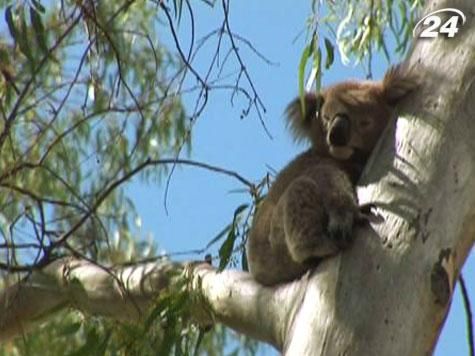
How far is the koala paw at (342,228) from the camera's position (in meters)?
2.35

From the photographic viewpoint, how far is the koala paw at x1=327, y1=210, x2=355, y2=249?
92.7 inches

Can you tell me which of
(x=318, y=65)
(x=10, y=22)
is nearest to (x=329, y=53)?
(x=318, y=65)

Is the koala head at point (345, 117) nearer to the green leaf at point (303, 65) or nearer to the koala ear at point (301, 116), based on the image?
the koala ear at point (301, 116)

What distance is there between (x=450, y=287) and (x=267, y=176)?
3.88ft

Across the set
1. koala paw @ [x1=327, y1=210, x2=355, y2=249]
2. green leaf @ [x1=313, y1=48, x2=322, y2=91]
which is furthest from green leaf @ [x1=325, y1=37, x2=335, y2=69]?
koala paw @ [x1=327, y1=210, x2=355, y2=249]

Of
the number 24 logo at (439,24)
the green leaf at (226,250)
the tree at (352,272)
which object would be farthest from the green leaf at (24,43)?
the number 24 logo at (439,24)

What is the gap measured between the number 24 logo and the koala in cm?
10

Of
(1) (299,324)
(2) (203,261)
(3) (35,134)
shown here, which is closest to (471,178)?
(1) (299,324)

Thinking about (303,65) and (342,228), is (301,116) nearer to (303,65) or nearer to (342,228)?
(303,65)

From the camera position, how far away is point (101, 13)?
352 centimetres

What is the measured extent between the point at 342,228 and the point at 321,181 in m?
0.50

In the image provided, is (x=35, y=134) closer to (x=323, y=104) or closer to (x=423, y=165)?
(x=323, y=104)

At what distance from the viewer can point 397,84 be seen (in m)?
2.67

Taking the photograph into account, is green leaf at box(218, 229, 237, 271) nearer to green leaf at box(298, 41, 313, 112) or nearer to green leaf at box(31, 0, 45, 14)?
green leaf at box(298, 41, 313, 112)
